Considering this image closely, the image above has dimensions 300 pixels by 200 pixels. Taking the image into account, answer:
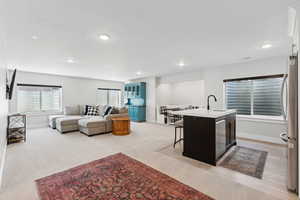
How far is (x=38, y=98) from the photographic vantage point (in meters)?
5.84

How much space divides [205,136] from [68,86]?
253 inches

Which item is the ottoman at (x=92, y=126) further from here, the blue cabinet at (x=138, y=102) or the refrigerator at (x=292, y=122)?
the refrigerator at (x=292, y=122)

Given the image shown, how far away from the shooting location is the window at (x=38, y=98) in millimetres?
5465

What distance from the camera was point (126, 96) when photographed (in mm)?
7887

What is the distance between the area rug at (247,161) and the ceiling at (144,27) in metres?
2.34

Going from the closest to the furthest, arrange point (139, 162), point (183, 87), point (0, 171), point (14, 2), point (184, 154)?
1. point (14, 2)
2. point (0, 171)
3. point (139, 162)
4. point (184, 154)
5. point (183, 87)

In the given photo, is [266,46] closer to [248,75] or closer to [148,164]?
[248,75]

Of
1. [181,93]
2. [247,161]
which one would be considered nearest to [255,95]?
[247,161]

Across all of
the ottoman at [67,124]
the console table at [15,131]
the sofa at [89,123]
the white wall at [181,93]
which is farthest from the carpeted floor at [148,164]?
the white wall at [181,93]

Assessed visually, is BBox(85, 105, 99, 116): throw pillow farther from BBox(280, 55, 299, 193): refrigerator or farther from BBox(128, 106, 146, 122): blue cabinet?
BBox(280, 55, 299, 193): refrigerator

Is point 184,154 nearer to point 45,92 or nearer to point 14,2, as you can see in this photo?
point 14,2

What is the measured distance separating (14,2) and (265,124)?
563 centimetres

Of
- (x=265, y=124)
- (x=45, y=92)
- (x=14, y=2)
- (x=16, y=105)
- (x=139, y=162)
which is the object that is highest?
(x=14, y=2)

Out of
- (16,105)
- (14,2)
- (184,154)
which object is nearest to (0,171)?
(14,2)
